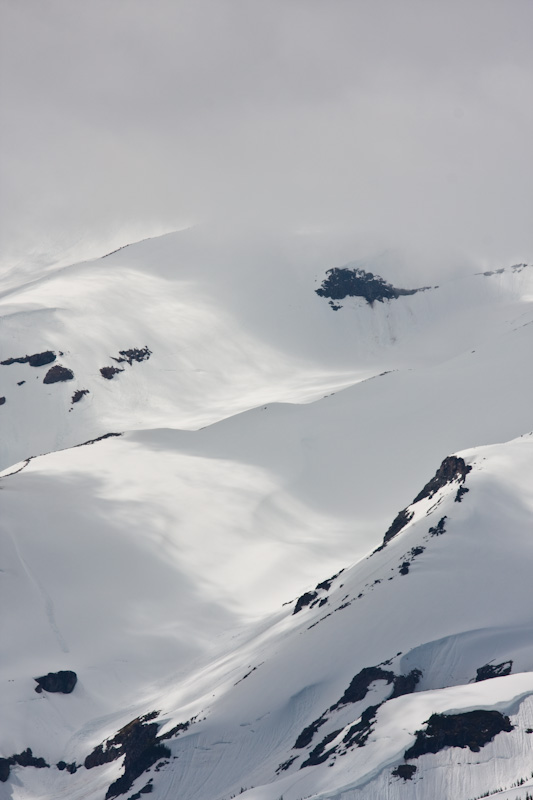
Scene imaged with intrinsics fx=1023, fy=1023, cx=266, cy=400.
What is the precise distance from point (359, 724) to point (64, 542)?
46389mm

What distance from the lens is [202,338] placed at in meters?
170

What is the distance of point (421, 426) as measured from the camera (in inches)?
4619

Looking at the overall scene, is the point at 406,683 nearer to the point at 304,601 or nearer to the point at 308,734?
the point at 308,734

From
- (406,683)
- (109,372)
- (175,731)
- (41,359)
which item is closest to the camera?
(406,683)

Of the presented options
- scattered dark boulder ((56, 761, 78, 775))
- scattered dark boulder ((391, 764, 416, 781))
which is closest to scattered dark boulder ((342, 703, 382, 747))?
scattered dark boulder ((391, 764, 416, 781))

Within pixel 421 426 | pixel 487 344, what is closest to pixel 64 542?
pixel 421 426

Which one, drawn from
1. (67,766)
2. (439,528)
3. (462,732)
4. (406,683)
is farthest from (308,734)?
(67,766)

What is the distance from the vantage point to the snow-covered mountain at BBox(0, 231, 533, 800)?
2126 inches

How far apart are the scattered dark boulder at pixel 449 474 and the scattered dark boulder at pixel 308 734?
83.9ft

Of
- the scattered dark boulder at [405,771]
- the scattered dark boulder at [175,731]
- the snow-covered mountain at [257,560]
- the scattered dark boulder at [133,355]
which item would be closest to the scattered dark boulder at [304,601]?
the snow-covered mountain at [257,560]

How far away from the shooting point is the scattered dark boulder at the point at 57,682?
73.9 meters

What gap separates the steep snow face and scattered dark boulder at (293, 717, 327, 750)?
78127 millimetres

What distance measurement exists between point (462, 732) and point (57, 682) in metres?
37.3

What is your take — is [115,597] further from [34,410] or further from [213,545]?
A: [34,410]
